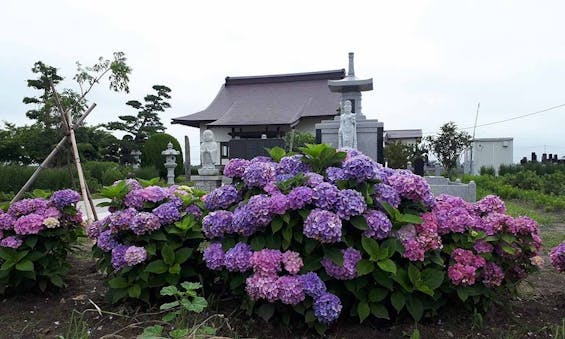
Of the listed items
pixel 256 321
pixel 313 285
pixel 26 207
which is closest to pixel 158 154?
pixel 26 207

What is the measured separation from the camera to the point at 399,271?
229 cm

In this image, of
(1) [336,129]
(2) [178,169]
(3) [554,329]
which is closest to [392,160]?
(1) [336,129]

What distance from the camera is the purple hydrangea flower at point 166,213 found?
267 cm

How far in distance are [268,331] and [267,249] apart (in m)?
0.48

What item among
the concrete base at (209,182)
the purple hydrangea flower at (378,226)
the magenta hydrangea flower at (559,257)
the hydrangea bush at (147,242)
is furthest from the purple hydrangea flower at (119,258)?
the concrete base at (209,182)

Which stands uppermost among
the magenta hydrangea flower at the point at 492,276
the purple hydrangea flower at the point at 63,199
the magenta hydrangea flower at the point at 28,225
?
the purple hydrangea flower at the point at 63,199

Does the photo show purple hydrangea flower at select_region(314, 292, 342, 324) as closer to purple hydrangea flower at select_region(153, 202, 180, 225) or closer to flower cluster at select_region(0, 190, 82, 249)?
purple hydrangea flower at select_region(153, 202, 180, 225)

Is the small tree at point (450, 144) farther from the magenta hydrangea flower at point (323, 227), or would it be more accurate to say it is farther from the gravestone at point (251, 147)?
the magenta hydrangea flower at point (323, 227)

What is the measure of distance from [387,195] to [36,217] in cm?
241

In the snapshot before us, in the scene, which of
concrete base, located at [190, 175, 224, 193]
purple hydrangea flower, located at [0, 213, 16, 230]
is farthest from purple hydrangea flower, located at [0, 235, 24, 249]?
concrete base, located at [190, 175, 224, 193]

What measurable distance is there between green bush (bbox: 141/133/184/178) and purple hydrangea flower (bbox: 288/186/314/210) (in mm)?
19004

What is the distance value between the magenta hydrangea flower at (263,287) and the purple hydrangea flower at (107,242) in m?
1.07

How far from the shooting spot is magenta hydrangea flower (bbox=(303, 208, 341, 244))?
2.13m

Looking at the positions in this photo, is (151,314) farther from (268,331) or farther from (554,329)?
(554,329)
